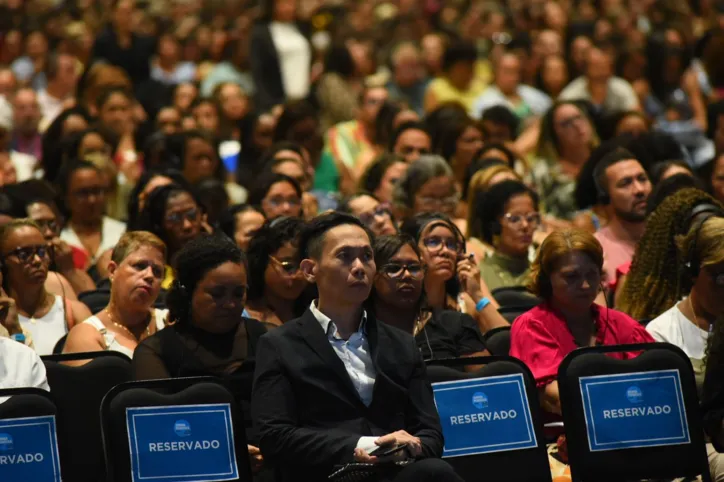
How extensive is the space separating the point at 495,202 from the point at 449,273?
128 cm

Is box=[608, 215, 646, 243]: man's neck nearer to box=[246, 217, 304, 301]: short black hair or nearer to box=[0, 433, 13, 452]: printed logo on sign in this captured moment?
box=[246, 217, 304, 301]: short black hair

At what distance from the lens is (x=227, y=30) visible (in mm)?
15188

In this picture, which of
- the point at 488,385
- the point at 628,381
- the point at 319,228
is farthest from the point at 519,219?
the point at 319,228

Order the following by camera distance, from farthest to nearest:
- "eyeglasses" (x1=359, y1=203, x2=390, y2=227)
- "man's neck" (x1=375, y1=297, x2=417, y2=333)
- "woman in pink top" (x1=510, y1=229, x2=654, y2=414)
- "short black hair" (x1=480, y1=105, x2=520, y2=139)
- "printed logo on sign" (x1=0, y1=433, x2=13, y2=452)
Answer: "short black hair" (x1=480, y1=105, x2=520, y2=139) → "eyeglasses" (x1=359, y1=203, x2=390, y2=227) → "man's neck" (x1=375, y1=297, x2=417, y2=333) → "woman in pink top" (x1=510, y1=229, x2=654, y2=414) → "printed logo on sign" (x1=0, y1=433, x2=13, y2=452)

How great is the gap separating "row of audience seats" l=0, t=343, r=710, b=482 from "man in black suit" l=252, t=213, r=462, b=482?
409 mm

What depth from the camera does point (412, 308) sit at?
21.1 ft

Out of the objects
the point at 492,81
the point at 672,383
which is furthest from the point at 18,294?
the point at 492,81

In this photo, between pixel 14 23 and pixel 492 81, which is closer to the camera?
pixel 492 81

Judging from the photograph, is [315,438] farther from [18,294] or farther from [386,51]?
[386,51]

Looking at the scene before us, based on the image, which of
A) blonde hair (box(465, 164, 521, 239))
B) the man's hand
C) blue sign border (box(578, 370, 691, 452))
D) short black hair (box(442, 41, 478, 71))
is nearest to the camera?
the man's hand

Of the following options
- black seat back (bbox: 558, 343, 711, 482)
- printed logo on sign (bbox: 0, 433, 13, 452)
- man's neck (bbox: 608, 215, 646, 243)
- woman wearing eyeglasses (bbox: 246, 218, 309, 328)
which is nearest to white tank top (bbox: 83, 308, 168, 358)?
woman wearing eyeglasses (bbox: 246, 218, 309, 328)

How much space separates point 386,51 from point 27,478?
10014 millimetres

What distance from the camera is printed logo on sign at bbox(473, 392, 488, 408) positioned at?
5.73 meters

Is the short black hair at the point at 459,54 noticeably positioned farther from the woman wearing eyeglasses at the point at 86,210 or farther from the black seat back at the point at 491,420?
the black seat back at the point at 491,420
